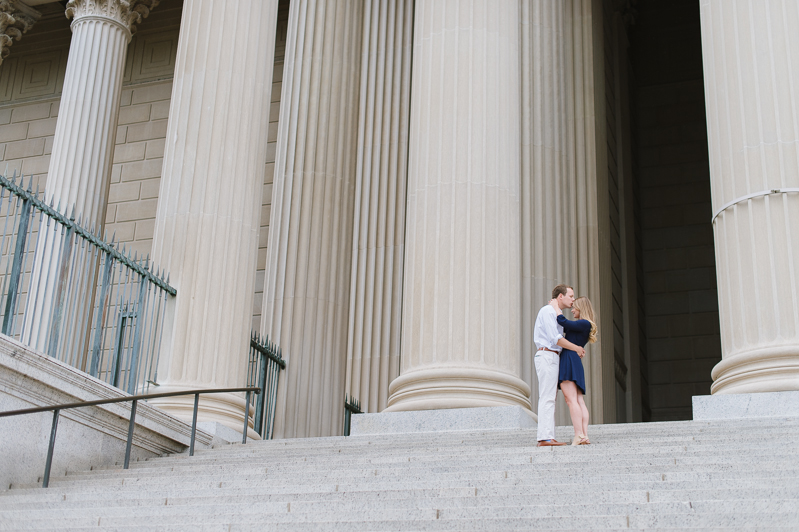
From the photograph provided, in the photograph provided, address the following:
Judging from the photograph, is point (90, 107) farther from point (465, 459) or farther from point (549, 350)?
point (465, 459)

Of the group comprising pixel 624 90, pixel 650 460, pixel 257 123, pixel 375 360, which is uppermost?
pixel 624 90

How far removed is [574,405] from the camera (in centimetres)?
1082

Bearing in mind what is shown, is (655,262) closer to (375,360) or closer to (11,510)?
(375,360)

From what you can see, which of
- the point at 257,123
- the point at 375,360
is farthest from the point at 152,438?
the point at 375,360

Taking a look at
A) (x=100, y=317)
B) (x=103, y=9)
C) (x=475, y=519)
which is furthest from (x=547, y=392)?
(x=103, y=9)

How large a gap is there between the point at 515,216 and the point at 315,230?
239 inches

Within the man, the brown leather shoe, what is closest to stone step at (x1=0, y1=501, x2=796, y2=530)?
the brown leather shoe

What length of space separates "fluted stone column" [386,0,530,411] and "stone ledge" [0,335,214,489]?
3396 millimetres

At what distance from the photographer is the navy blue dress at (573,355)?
36.2 feet

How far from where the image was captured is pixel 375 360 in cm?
1939

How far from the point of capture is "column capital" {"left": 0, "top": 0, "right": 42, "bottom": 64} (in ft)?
86.7

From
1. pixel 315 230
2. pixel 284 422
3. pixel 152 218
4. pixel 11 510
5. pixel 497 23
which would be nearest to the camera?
pixel 11 510

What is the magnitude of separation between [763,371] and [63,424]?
800 cm

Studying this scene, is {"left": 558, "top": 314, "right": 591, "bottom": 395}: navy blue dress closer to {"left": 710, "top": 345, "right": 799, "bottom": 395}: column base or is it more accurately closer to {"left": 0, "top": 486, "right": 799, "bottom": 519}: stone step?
{"left": 0, "top": 486, "right": 799, "bottom": 519}: stone step
